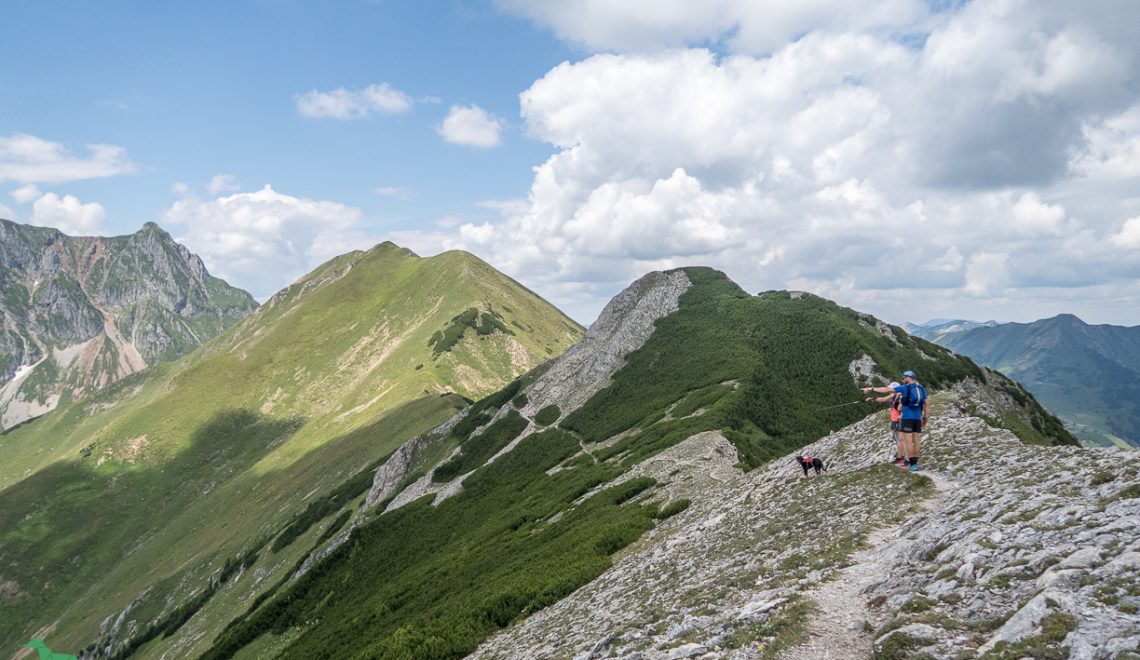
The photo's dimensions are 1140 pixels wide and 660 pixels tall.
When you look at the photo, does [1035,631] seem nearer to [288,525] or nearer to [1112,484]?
[1112,484]

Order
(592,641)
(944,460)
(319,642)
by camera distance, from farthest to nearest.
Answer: (319,642) → (944,460) → (592,641)

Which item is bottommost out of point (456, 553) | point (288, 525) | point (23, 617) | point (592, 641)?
point (23, 617)

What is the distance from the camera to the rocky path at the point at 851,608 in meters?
12.4

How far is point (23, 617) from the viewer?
513ft

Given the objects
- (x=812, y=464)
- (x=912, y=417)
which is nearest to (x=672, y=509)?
(x=812, y=464)

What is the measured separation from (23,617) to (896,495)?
224 metres

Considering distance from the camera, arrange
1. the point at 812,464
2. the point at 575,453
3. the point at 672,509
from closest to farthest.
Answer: the point at 812,464
the point at 672,509
the point at 575,453

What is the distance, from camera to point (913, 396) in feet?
79.4

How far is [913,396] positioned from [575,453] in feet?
189

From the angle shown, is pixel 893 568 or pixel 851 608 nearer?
pixel 851 608

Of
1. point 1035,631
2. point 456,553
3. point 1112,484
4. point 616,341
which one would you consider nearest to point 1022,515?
point 1112,484

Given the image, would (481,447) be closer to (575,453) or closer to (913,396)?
(575,453)

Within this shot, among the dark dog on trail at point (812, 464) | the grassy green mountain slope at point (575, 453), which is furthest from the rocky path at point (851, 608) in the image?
the grassy green mountain slope at point (575, 453)

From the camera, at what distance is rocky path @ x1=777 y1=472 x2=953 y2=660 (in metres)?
12.4
